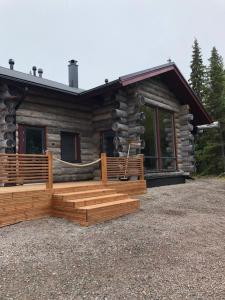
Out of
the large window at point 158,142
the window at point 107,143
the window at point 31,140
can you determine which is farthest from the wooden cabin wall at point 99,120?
the window at point 31,140

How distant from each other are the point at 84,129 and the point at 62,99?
1670 mm

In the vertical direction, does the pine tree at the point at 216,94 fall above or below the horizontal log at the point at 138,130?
above

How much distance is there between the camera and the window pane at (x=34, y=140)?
10.5 metres

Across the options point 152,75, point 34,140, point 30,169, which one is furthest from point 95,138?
point 30,169

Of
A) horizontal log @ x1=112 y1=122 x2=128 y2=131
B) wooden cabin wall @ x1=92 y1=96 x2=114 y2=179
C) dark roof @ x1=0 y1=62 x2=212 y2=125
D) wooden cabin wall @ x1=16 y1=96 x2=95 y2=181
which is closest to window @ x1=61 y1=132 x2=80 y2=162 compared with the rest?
wooden cabin wall @ x1=16 y1=96 x2=95 y2=181

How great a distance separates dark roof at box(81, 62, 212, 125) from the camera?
34.7ft

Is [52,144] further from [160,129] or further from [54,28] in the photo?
[54,28]

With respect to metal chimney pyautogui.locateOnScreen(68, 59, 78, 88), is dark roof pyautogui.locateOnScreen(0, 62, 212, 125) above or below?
below

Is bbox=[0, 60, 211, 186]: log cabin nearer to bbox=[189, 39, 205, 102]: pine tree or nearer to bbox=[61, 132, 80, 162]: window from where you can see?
bbox=[61, 132, 80, 162]: window

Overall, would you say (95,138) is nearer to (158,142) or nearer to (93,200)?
(158,142)

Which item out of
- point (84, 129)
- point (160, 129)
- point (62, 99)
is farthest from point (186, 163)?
point (62, 99)

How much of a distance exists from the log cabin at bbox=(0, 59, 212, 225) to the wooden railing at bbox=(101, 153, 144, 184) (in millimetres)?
33

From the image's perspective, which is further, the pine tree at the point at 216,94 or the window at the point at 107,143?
the pine tree at the point at 216,94

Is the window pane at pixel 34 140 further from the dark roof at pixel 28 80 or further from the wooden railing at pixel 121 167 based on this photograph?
the wooden railing at pixel 121 167
